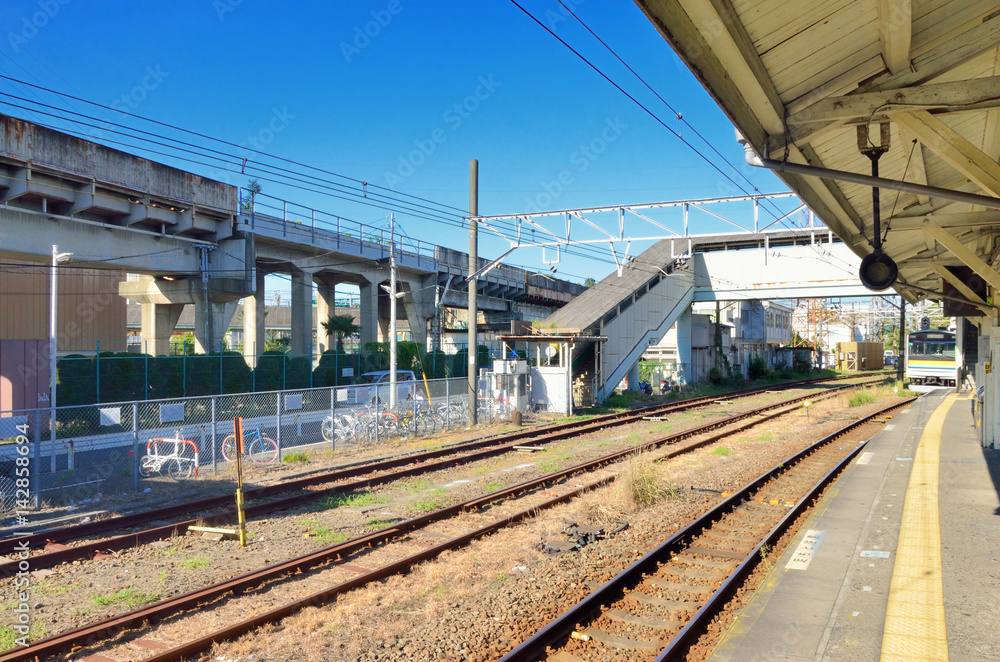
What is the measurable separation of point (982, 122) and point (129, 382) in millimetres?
24428

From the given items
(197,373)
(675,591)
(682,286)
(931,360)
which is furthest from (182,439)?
(931,360)

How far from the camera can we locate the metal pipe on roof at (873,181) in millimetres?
5301

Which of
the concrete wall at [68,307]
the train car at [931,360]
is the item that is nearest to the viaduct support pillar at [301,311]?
the concrete wall at [68,307]

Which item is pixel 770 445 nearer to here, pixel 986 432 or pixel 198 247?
pixel 986 432

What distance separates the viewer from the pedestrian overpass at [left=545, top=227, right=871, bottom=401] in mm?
31109

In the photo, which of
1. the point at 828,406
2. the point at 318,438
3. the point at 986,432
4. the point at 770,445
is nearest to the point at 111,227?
the point at 318,438

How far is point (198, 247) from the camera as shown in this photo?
86.3ft

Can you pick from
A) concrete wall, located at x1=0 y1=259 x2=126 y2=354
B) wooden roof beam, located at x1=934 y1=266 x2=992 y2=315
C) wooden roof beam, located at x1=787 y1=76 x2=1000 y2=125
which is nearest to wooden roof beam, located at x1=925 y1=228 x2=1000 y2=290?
wooden roof beam, located at x1=934 y1=266 x2=992 y2=315

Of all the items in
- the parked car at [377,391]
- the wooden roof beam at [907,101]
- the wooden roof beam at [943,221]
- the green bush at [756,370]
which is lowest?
the green bush at [756,370]

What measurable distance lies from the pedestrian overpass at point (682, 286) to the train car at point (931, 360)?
5074 mm

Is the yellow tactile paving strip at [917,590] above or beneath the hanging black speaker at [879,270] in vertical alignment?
beneath

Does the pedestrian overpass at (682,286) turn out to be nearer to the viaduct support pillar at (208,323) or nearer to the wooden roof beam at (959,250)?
the viaduct support pillar at (208,323)

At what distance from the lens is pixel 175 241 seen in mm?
25188

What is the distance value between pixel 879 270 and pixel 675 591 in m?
4.30
